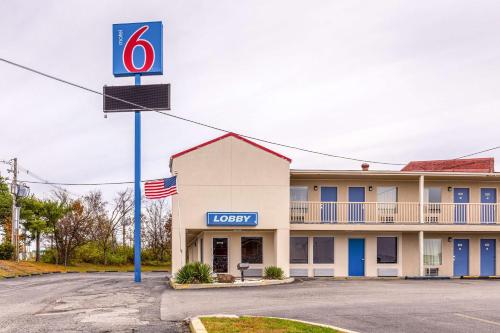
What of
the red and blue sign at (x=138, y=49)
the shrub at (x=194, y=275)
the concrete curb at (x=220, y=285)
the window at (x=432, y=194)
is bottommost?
the concrete curb at (x=220, y=285)

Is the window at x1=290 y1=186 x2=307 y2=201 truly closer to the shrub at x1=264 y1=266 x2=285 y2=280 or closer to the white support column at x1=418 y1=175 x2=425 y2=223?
the shrub at x1=264 y1=266 x2=285 y2=280

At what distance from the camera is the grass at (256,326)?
35.1ft

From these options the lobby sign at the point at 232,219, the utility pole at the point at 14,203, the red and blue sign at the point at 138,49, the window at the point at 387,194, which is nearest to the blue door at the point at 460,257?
the window at the point at 387,194

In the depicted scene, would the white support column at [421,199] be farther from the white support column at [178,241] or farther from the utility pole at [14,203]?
the utility pole at [14,203]

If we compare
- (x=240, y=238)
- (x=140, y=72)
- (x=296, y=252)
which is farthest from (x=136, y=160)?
(x=296, y=252)

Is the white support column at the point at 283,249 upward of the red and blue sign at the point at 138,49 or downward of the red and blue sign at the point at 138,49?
downward

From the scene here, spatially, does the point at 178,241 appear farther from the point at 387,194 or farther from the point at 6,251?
the point at 6,251

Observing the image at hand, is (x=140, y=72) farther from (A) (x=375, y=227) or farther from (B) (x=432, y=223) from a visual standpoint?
(B) (x=432, y=223)

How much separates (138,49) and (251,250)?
1117cm

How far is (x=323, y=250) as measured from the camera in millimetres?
30250

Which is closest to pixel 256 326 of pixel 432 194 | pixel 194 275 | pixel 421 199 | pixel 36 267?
pixel 194 275

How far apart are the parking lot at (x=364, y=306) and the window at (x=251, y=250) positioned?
22.8ft

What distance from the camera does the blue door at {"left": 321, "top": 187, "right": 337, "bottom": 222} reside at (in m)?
30.1

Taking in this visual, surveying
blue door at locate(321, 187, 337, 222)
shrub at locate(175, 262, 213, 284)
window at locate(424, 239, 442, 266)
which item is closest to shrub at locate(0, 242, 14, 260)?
shrub at locate(175, 262, 213, 284)
